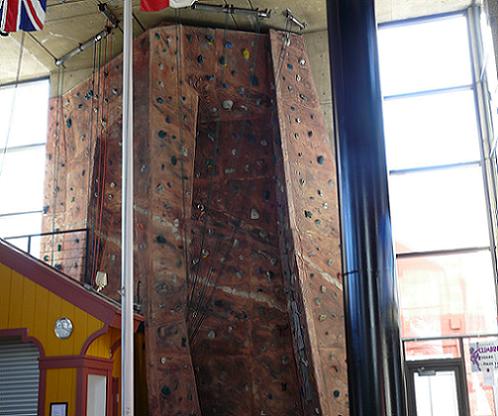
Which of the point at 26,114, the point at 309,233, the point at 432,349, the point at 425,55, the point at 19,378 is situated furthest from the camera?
the point at 26,114

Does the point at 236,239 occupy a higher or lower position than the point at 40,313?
higher

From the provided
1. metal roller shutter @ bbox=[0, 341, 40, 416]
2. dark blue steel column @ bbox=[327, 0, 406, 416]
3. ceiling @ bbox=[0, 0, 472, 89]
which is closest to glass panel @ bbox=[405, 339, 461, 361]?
dark blue steel column @ bbox=[327, 0, 406, 416]

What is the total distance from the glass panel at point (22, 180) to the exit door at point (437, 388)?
7889mm

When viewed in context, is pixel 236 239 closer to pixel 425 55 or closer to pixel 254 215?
pixel 254 215

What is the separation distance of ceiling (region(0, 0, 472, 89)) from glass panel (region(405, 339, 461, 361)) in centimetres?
592

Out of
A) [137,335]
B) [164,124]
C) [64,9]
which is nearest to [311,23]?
[164,124]

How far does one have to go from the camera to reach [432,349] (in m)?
12.6

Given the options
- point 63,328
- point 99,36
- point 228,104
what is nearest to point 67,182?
point 99,36

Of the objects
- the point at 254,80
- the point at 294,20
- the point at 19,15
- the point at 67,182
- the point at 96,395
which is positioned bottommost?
the point at 96,395

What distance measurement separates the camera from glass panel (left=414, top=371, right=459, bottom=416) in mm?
12328

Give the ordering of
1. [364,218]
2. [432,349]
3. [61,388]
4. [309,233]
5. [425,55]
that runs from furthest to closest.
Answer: [425,55], [432,349], [309,233], [61,388], [364,218]

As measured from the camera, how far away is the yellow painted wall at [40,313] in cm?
979

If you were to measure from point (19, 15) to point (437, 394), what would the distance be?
882cm

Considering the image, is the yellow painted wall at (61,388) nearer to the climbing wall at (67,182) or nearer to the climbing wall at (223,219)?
the climbing wall at (223,219)
